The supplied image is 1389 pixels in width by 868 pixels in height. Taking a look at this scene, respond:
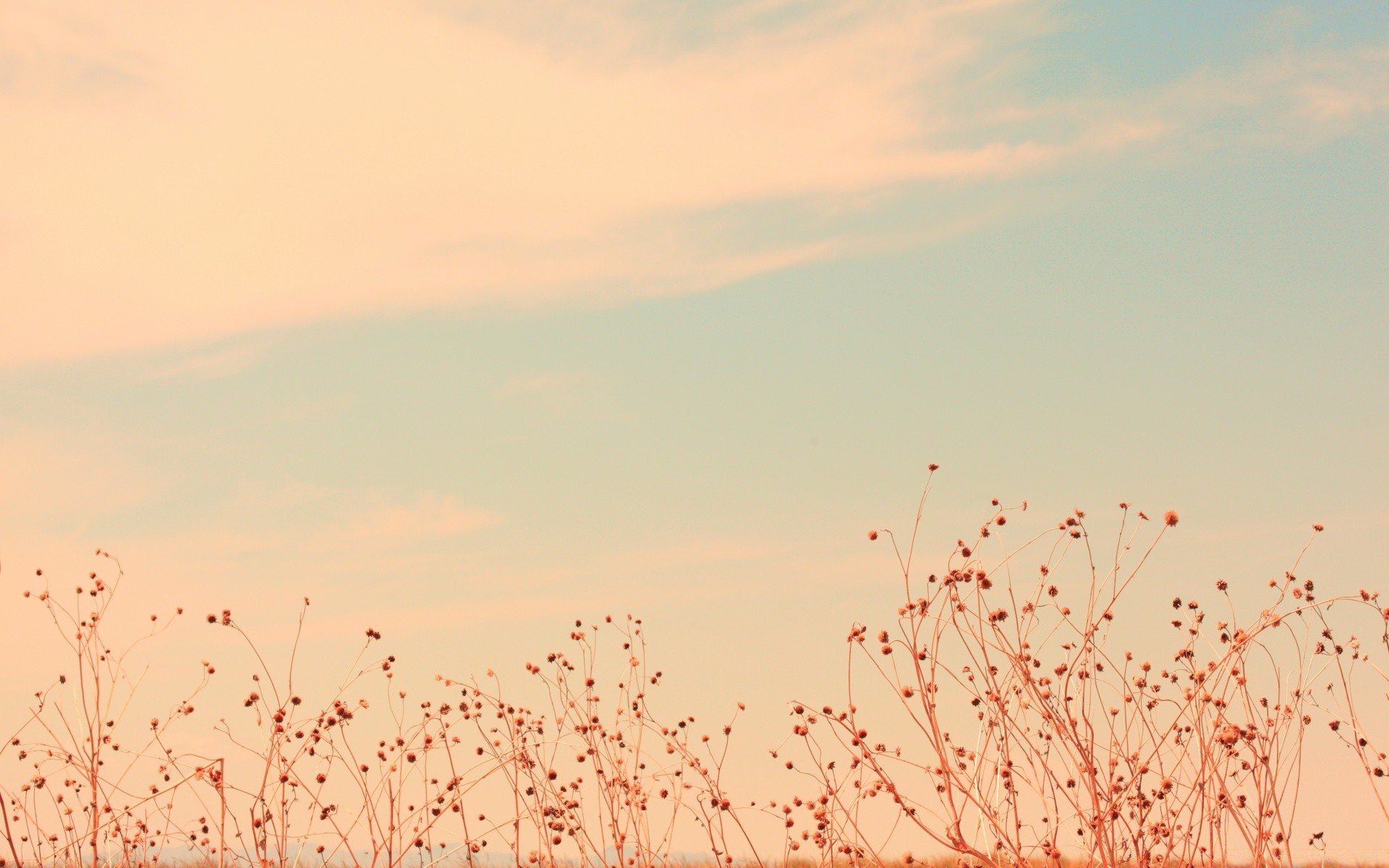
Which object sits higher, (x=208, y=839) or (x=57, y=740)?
(x=57, y=740)

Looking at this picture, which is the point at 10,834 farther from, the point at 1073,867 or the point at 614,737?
the point at 1073,867

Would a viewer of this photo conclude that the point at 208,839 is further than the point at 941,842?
Yes

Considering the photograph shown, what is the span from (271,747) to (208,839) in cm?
147

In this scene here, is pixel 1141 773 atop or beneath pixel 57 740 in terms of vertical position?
beneath

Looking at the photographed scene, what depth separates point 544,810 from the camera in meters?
6.09

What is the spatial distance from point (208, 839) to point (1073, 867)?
202 inches

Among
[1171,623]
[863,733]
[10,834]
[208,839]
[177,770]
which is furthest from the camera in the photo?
[208,839]

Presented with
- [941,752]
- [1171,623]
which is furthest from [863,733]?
[1171,623]

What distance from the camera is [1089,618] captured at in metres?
4.94

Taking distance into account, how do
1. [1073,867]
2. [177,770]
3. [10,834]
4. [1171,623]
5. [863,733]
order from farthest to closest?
[1073,867]
[177,770]
[1171,623]
[863,733]
[10,834]

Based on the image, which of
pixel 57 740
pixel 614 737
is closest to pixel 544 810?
pixel 614 737

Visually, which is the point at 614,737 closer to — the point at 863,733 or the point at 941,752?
the point at 863,733

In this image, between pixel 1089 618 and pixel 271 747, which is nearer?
pixel 1089 618

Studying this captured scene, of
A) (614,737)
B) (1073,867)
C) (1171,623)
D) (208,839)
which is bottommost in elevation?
(1073,867)
